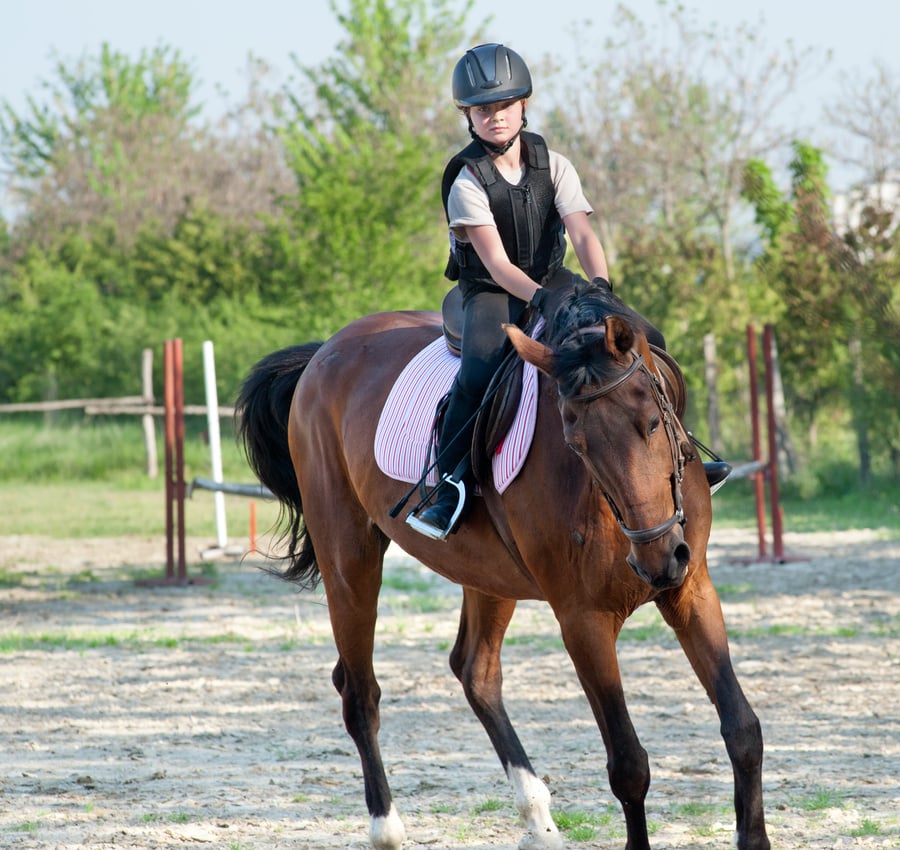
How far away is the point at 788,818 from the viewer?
4258mm

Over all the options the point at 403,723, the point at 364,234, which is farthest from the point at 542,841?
the point at 364,234

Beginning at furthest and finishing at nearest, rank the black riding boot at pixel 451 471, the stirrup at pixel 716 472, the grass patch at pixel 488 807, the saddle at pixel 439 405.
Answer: the grass patch at pixel 488 807 < the black riding boot at pixel 451 471 < the stirrup at pixel 716 472 < the saddle at pixel 439 405

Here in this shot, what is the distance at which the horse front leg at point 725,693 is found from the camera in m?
3.46

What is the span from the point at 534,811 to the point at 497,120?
96.1 inches

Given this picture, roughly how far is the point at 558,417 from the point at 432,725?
2.86m

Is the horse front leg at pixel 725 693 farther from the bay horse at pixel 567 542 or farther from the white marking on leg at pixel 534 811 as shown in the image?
the white marking on leg at pixel 534 811

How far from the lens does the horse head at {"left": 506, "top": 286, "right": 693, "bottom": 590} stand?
10.3ft

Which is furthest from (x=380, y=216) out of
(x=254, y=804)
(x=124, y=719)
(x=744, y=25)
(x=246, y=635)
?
(x=254, y=804)

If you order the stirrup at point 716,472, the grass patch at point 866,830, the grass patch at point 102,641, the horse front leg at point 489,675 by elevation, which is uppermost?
the stirrup at point 716,472

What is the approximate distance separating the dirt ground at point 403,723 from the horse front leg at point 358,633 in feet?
1.03

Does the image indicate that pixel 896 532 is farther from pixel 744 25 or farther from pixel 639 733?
A: pixel 744 25

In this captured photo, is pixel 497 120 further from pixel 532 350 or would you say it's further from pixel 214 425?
pixel 214 425

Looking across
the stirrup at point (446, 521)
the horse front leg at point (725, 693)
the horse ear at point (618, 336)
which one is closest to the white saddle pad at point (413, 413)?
the stirrup at point (446, 521)

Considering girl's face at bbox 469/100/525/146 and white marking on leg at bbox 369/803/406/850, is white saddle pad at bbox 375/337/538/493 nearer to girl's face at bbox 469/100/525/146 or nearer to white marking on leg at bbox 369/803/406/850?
girl's face at bbox 469/100/525/146
